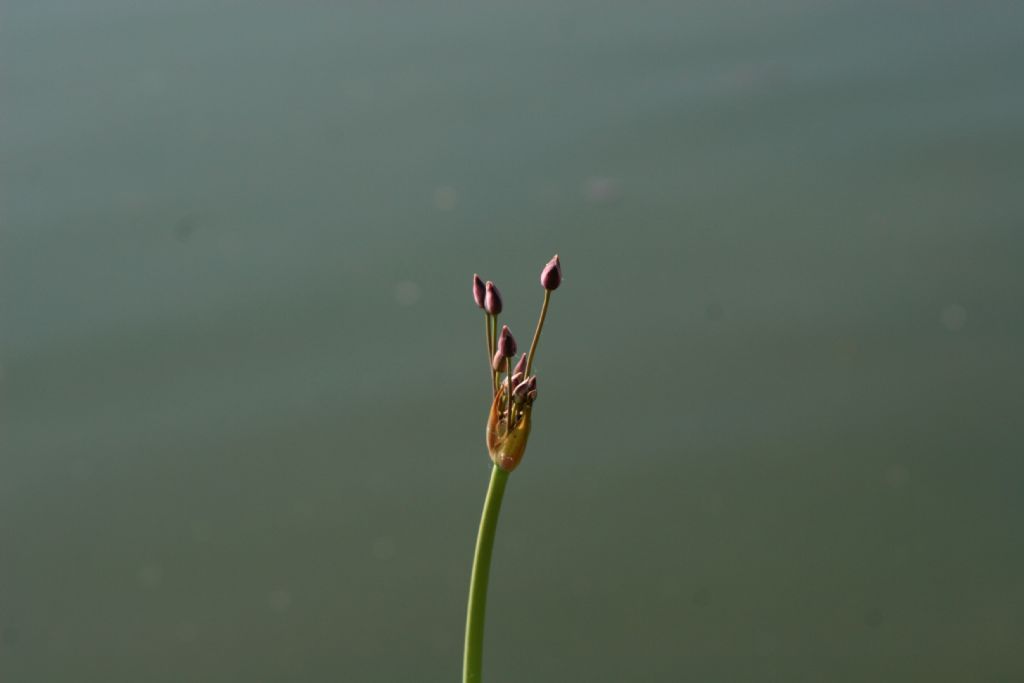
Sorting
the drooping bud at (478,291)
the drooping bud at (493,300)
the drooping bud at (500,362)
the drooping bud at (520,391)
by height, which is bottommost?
the drooping bud at (520,391)

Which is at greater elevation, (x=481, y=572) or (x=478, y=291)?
(x=478, y=291)

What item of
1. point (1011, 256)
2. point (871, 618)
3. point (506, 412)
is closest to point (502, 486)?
point (506, 412)

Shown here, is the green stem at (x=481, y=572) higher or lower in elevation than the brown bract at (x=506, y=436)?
lower

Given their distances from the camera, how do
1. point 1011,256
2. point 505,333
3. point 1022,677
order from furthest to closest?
point 1011,256 → point 1022,677 → point 505,333

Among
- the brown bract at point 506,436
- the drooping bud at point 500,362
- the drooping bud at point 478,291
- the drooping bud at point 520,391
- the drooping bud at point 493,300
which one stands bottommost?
the brown bract at point 506,436

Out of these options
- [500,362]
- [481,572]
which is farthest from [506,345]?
[481,572]

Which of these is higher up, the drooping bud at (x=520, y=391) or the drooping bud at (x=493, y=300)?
the drooping bud at (x=493, y=300)

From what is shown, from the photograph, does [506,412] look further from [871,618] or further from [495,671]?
[871,618]

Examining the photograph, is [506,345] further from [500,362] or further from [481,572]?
[481,572]
